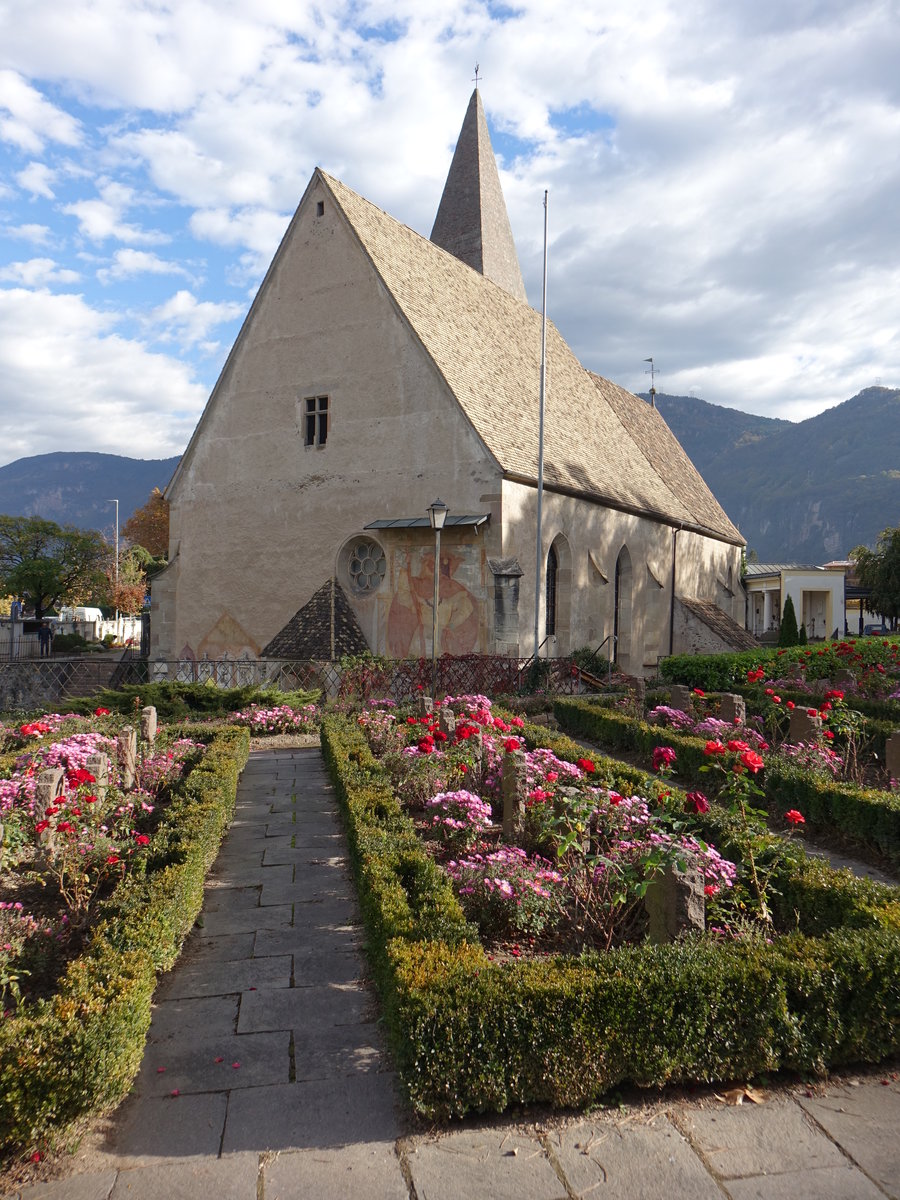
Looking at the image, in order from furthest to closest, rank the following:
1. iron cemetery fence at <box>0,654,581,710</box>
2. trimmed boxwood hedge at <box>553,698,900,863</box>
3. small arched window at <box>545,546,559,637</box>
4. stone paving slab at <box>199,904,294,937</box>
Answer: small arched window at <box>545,546,559,637</box>
iron cemetery fence at <box>0,654,581,710</box>
trimmed boxwood hedge at <box>553,698,900,863</box>
stone paving slab at <box>199,904,294,937</box>

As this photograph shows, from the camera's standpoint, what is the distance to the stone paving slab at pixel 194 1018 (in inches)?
175

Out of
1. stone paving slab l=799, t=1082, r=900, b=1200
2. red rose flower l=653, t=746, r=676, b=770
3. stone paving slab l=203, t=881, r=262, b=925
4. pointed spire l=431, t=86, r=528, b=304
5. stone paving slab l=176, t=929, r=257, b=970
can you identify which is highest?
pointed spire l=431, t=86, r=528, b=304

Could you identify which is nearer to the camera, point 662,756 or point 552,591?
point 662,756

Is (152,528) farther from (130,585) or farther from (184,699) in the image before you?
(184,699)

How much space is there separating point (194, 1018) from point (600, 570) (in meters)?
18.5

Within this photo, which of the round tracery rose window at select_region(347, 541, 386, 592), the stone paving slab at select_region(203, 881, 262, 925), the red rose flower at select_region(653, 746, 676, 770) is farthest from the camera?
the round tracery rose window at select_region(347, 541, 386, 592)

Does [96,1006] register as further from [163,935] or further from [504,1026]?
[504,1026]

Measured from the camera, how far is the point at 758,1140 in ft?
11.6

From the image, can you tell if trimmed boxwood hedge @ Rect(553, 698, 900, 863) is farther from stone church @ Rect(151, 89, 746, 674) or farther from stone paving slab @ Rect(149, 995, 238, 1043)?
stone church @ Rect(151, 89, 746, 674)

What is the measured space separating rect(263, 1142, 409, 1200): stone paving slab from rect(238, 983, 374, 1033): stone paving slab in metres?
1.07

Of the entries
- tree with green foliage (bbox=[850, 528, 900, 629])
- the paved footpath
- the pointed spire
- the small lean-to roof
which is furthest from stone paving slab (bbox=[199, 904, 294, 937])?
tree with green foliage (bbox=[850, 528, 900, 629])

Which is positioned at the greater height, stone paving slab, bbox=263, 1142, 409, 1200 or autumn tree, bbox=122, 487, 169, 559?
autumn tree, bbox=122, 487, 169, 559

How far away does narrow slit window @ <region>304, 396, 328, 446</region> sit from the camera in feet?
68.6

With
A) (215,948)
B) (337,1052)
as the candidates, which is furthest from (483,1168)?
(215,948)
